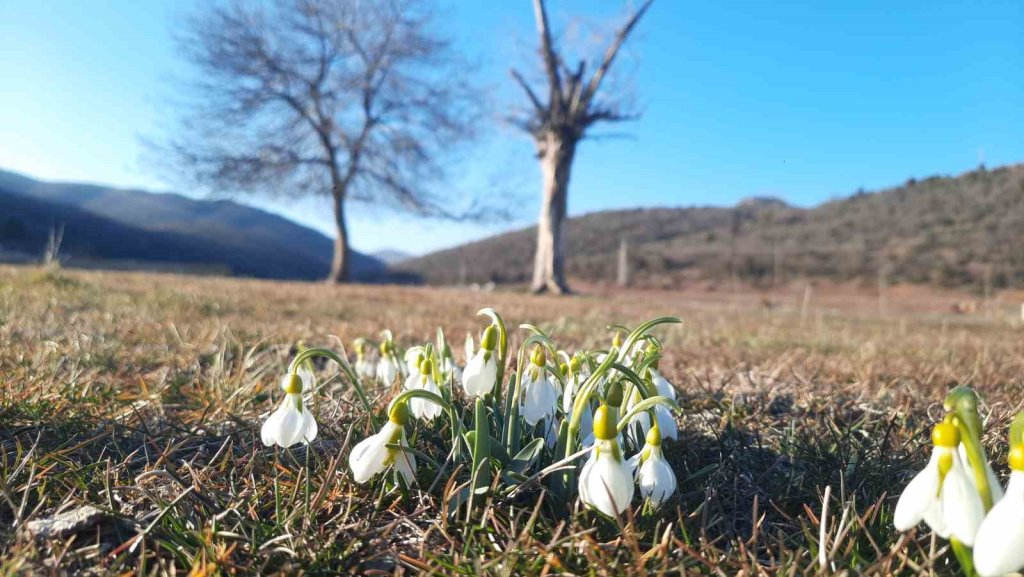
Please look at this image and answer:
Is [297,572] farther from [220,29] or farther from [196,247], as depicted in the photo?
[196,247]

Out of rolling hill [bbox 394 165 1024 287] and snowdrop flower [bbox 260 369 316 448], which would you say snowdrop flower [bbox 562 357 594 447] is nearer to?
snowdrop flower [bbox 260 369 316 448]

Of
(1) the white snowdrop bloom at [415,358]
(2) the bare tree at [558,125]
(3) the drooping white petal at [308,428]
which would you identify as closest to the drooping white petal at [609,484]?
(3) the drooping white petal at [308,428]

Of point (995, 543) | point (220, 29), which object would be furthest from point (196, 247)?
point (995, 543)

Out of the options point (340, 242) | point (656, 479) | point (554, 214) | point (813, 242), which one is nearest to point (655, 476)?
point (656, 479)

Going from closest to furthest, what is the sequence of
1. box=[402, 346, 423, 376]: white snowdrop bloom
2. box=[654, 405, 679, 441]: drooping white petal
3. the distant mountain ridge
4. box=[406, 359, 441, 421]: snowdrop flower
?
1. box=[654, 405, 679, 441]: drooping white petal
2. box=[406, 359, 441, 421]: snowdrop flower
3. box=[402, 346, 423, 376]: white snowdrop bloom
4. the distant mountain ridge

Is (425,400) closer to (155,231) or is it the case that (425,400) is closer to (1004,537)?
(1004,537)

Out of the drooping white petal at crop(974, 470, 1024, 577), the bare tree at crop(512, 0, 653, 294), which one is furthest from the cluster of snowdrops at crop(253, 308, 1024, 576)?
the bare tree at crop(512, 0, 653, 294)

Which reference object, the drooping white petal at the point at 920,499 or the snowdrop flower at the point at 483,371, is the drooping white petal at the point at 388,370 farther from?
the drooping white petal at the point at 920,499
